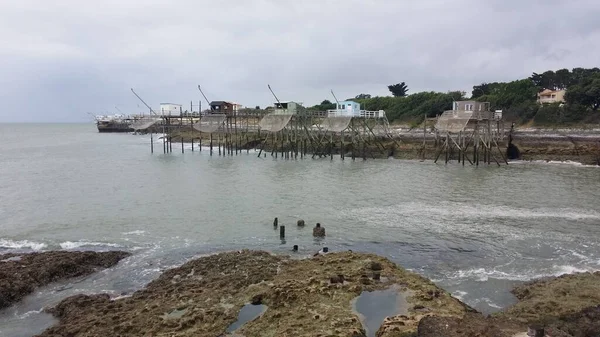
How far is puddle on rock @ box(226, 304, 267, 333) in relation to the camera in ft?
36.1

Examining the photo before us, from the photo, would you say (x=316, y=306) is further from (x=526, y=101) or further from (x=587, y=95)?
(x=526, y=101)

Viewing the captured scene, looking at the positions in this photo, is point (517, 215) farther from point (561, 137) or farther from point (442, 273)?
point (561, 137)

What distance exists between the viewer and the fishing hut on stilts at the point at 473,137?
44469 millimetres

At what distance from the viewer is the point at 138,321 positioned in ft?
37.0

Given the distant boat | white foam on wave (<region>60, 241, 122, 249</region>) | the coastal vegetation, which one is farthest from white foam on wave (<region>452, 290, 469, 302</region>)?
the distant boat

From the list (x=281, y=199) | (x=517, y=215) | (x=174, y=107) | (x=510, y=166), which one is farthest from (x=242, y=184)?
(x=174, y=107)

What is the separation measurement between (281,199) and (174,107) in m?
79.1

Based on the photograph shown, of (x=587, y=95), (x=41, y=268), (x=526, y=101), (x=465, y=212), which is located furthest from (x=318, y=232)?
(x=526, y=101)

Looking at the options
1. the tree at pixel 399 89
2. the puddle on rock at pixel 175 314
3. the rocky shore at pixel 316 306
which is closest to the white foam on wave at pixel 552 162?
the rocky shore at pixel 316 306

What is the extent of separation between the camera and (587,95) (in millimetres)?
59250

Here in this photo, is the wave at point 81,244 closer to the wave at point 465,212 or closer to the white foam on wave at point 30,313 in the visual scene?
the white foam on wave at point 30,313

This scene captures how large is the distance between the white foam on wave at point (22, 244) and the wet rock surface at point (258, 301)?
6933mm

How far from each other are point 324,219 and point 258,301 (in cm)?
1074

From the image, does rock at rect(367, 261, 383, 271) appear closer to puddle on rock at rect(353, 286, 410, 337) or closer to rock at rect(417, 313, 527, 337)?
puddle on rock at rect(353, 286, 410, 337)
